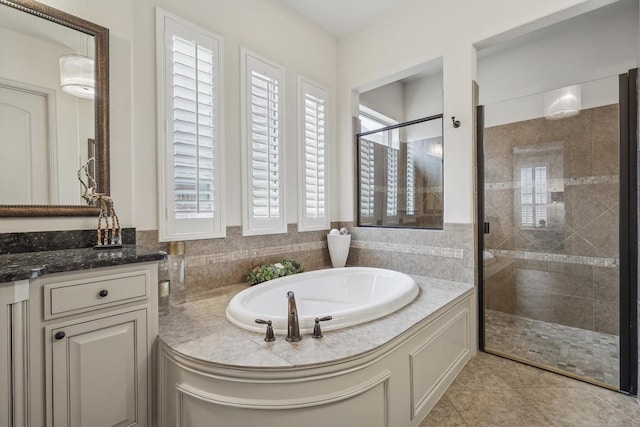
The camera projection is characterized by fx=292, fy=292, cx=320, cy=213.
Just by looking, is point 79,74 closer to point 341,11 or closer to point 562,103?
point 341,11

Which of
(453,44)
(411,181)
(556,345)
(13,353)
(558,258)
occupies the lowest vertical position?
(556,345)

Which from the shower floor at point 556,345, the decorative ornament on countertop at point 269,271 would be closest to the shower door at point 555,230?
the shower floor at point 556,345

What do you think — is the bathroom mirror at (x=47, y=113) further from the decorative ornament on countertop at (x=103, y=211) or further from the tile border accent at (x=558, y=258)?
the tile border accent at (x=558, y=258)

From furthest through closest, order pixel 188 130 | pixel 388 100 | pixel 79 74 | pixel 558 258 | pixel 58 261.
A: 1. pixel 388 100
2. pixel 558 258
3. pixel 188 130
4. pixel 79 74
5. pixel 58 261

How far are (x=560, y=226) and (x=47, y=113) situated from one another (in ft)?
11.8

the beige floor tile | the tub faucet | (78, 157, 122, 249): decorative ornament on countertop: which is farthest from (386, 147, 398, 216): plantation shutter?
(78, 157, 122, 249): decorative ornament on countertop

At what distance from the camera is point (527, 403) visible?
1.80m

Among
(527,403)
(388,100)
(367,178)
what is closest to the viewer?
(527,403)

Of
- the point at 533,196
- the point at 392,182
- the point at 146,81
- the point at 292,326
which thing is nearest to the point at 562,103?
the point at 533,196

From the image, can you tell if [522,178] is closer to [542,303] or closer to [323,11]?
[542,303]

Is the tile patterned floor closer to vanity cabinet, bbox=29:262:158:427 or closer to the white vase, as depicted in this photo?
the white vase

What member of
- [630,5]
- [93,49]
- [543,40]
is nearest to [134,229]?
[93,49]

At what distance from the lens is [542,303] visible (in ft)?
8.66

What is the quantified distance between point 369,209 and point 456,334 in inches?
58.5
